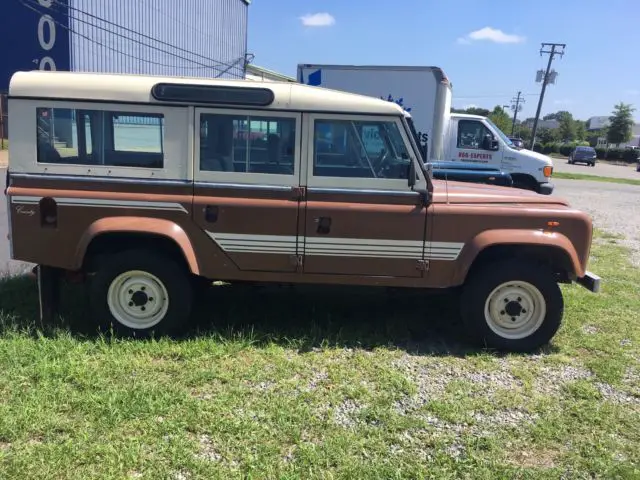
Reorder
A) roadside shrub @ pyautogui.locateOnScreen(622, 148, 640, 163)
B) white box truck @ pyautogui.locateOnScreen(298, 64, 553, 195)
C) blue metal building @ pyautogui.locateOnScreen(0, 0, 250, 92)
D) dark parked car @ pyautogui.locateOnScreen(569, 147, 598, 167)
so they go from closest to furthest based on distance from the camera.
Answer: white box truck @ pyautogui.locateOnScreen(298, 64, 553, 195)
blue metal building @ pyautogui.locateOnScreen(0, 0, 250, 92)
dark parked car @ pyautogui.locateOnScreen(569, 147, 598, 167)
roadside shrub @ pyautogui.locateOnScreen(622, 148, 640, 163)

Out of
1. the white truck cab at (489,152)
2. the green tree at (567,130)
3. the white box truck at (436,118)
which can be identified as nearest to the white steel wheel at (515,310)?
the white box truck at (436,118)

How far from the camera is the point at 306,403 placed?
3.62 metres

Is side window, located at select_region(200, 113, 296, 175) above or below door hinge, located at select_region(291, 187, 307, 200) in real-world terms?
above

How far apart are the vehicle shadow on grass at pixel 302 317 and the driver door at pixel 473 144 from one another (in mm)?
7958

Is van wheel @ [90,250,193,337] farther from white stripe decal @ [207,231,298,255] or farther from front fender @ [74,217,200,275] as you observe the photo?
white stripe decal @ [207,231,298,255]

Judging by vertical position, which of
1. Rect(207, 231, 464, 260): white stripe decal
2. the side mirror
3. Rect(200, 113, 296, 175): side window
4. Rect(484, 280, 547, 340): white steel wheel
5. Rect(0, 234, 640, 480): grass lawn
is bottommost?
Rect(0, 234, 640, 480): grass lawn

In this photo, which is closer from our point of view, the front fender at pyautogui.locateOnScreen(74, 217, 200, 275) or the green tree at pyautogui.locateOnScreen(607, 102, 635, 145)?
the front fender at pyautogui.locateOnScreen(74, 217, 200, 275)

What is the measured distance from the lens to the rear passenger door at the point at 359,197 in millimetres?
4348

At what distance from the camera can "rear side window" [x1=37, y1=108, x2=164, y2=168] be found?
14.0ft

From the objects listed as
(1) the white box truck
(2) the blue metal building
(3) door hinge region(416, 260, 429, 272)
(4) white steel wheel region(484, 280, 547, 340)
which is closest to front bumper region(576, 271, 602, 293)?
(4) white steel wheel region(484, 280, 547, 340)

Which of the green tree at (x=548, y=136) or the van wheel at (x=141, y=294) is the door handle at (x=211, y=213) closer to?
the van wheel at (x=141, y=294)

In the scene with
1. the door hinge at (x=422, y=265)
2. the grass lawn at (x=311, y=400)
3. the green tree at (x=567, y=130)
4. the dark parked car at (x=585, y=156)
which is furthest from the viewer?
the green tree at (x=567, y=130)

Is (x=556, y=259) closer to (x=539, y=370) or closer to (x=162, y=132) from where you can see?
(x=539, y=370)

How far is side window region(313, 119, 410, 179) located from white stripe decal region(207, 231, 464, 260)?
1.74 ft
